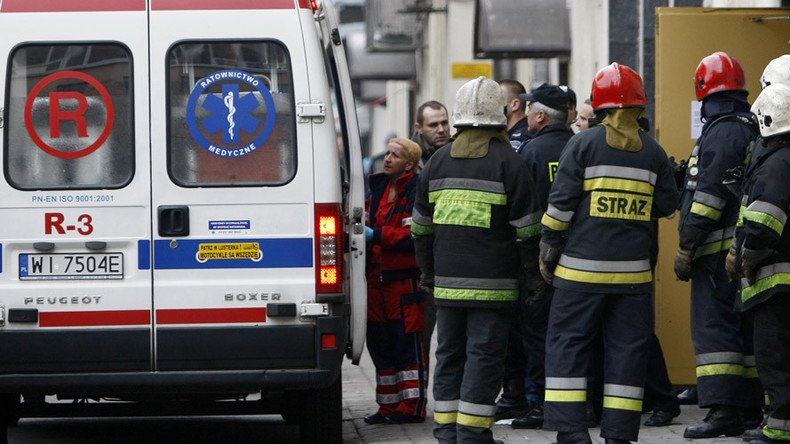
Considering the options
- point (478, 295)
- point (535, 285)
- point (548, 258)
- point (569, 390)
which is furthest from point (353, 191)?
point (569, 390)

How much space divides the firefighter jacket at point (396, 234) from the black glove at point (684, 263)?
1.62 m

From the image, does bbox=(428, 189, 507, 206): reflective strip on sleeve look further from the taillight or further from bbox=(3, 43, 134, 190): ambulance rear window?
bbox=(3, 43, 134, 190): ambulance rear window

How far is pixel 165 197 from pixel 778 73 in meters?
2.90

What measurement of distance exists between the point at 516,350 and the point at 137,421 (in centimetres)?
263

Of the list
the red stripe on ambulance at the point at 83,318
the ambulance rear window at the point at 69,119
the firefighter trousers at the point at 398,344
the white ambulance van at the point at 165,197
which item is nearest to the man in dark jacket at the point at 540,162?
the firefighter trousers at the point at 398,344

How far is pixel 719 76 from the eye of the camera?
788 centimetres

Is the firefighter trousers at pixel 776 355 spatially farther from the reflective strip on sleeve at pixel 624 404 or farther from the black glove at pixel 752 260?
the reflective strip on sleeve at pixel 624 404

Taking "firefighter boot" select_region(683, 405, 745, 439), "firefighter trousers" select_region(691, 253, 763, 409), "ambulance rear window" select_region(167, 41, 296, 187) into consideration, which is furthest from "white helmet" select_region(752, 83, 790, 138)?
"ambulance rear window" select_region(167, 41, 296, 187)

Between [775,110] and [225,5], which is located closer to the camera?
[775,110]

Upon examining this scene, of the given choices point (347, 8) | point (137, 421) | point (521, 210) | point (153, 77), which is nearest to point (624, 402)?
point (521, 210)

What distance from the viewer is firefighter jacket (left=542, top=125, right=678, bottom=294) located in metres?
7.12

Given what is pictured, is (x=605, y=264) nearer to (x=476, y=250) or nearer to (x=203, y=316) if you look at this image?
(x=476, y=250)

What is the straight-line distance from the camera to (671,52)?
940 cm

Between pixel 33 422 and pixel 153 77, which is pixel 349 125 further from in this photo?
pixel 33 422
